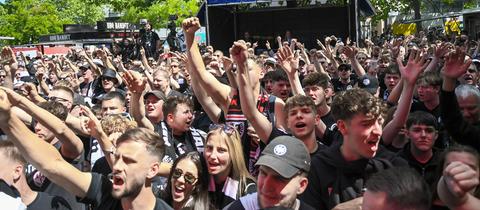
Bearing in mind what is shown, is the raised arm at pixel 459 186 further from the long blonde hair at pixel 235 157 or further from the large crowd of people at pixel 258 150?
the long blonde hair at pixel 235 157

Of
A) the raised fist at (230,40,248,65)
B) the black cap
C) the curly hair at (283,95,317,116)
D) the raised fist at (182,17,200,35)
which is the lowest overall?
the black cap

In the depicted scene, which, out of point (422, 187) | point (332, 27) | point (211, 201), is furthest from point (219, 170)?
point (332, 27)

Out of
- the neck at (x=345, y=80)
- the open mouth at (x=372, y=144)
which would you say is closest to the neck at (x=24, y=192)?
the open mouth at (x=372, y=144)

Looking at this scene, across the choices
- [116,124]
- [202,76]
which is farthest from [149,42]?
[116,124]

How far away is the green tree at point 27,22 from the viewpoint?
5556 centimetres

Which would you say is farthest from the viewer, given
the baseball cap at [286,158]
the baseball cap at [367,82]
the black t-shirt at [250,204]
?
the baseball cap at [367,82]

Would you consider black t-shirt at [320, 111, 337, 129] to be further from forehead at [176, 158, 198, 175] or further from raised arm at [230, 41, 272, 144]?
forehead at [176, 158, 198, 175]

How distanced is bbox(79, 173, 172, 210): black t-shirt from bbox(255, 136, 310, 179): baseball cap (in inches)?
32.3

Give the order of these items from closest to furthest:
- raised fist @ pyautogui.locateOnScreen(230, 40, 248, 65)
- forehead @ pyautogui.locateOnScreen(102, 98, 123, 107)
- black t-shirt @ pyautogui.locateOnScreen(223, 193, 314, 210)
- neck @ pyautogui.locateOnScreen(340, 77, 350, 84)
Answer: black t-shirt @ pyautogui.locateOnScreen(223, 193, 314, 210)
raised fist @ pyautogui.locateOnScreen(230, 40, 248, 65)
forehead @ pyautogui.locateOnScreen(102, 98, 123, 107)
neck @ pyautogui.locateOnScreen(340, 77, 350, 84)

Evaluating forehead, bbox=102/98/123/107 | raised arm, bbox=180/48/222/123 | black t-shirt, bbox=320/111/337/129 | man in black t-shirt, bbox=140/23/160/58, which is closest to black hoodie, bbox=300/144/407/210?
black t-shirt, bbox=320/111/337/129

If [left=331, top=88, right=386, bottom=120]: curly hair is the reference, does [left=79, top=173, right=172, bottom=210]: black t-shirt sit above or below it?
below

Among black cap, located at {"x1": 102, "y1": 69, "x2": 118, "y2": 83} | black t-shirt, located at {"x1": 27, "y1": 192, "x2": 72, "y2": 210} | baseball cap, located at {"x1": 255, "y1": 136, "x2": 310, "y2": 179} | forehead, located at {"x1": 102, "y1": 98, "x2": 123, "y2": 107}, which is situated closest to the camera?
baseball cap, located at {"x1": 255, "y1": 136, "x2": 310, "y2": 179}

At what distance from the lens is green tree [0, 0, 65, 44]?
5556cm

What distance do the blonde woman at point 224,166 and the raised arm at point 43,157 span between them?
0.85 meters
